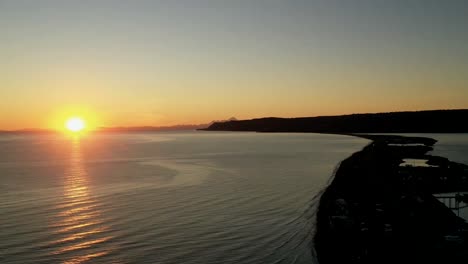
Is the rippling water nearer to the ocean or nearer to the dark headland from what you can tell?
the ocean

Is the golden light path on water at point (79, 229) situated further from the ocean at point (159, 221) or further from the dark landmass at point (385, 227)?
the dark landmass at point (385, 227)

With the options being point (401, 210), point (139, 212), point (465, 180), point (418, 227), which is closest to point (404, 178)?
point (465, 180)

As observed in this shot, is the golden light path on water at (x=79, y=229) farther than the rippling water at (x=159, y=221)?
Yes

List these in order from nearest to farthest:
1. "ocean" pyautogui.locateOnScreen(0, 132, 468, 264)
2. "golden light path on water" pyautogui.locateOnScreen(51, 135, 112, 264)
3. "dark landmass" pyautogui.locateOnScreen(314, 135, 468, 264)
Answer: "dark landmass" pyautogui.locateOnScreen(314, 135, 468, 264)
"ocean" pyautogui.locateOnScreen(0, 132, 468, 264)
"golden light path on water" pyautogui.locateOnScreen(51, 135, 112, 264)

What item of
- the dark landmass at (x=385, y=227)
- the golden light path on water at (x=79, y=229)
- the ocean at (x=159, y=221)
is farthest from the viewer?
the golden light path on water at (x=79, y=229)

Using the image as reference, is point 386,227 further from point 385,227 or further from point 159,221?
point 159,221

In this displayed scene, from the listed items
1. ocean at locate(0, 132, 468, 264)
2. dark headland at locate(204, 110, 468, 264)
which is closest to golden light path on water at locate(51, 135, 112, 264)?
ocean at locate(0, 132, 468, 264)

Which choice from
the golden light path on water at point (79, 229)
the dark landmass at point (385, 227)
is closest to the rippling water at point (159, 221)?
the golden light path on water at point (79, 229)

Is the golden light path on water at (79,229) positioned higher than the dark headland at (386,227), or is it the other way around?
the dark headland at (386,227)

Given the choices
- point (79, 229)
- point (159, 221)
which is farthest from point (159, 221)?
point (79, 229)
